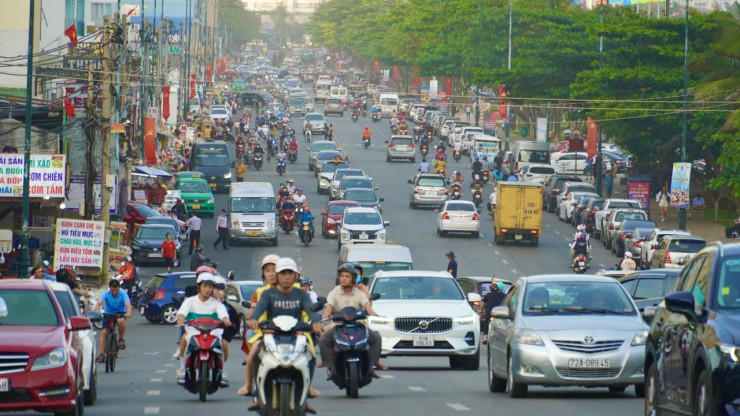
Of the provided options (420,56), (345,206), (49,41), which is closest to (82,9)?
(49,41)

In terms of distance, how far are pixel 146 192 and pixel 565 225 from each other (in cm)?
1732

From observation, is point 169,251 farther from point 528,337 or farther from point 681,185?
point 528,337

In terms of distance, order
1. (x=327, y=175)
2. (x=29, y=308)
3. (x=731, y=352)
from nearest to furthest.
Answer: (x=731, y=352), (x=29, y=308), (x=327, y=175)

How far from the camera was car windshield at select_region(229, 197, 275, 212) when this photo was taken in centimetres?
5545

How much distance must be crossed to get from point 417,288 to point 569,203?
136 ft

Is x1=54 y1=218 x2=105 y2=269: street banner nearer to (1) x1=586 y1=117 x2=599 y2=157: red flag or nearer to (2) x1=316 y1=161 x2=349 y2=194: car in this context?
(2) x1=316 y1=161 x2=349 y2=194: car

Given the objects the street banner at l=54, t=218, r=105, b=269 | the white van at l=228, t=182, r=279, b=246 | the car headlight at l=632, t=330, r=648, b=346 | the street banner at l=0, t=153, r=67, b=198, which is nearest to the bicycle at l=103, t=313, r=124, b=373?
the car headlight at l=632, t=330, r=648, b=346

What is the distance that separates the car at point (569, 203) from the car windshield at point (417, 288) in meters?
39.6

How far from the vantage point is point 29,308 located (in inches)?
636

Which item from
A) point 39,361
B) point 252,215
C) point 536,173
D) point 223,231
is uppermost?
point 536,173

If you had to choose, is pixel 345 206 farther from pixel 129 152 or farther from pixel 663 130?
pixel 663 130

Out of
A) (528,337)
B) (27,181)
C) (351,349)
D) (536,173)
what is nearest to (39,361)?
(351,349)

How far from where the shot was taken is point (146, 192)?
2406 inches

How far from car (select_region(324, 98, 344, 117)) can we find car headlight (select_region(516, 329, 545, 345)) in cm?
11164
